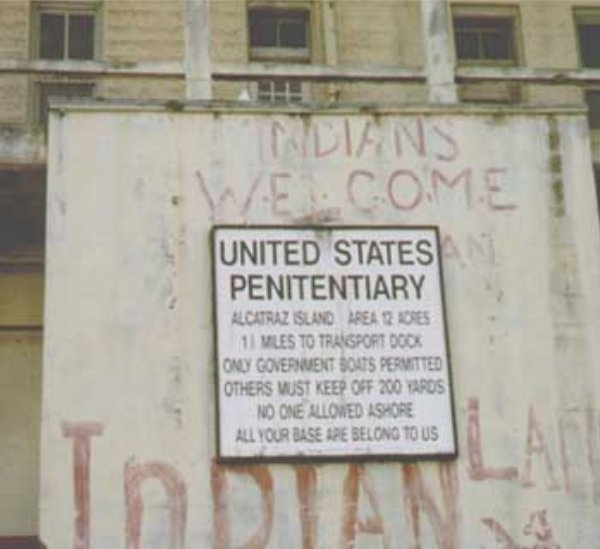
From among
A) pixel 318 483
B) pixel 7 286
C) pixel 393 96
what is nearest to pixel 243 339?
pixel 318 483

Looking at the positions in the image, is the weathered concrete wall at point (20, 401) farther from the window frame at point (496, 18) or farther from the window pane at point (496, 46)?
the window pane at point (496, 46)

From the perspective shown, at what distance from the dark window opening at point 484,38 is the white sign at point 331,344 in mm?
5273

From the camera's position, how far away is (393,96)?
1495cm

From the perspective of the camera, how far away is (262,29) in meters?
15.6

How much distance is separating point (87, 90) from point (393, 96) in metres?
3.51

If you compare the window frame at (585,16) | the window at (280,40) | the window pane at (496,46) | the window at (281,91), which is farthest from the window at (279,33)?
the window frame at (585,16)

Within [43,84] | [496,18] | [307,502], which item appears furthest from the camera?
[496,18]

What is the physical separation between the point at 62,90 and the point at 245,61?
7.00 ft

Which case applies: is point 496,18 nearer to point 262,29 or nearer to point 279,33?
point 279,33

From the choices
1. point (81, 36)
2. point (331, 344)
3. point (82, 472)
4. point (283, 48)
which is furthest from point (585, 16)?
point (82, 472)

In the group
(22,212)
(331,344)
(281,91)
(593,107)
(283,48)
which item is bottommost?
(331,344)

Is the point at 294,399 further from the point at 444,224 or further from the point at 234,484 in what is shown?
the point at 444,224

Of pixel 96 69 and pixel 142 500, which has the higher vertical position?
pixel 96 69

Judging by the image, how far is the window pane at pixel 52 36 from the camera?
49.4 feet
